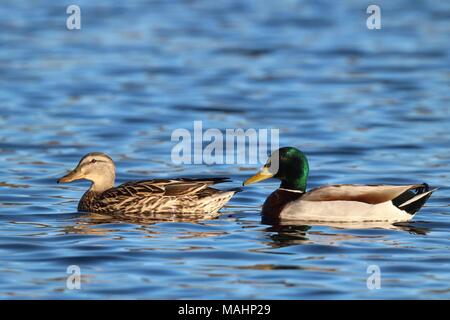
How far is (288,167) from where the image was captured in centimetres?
1387

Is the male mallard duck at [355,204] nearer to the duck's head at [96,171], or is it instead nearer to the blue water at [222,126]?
the blue water at [222,126]

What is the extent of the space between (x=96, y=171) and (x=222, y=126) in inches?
237

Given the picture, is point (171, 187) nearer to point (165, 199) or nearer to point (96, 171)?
point (165, 199)

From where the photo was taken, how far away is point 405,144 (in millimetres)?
18703

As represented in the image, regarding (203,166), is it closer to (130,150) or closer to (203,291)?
(130,150)

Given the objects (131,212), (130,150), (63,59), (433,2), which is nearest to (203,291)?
(131,212)

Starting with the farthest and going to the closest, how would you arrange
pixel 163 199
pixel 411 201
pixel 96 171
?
1. pixel 96 171
2. pixel 163 199
3. pixel 411 201

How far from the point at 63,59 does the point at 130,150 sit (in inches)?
347

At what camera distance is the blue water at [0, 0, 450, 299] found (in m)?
11.0

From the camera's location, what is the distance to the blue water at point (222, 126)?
1098 centimetres
